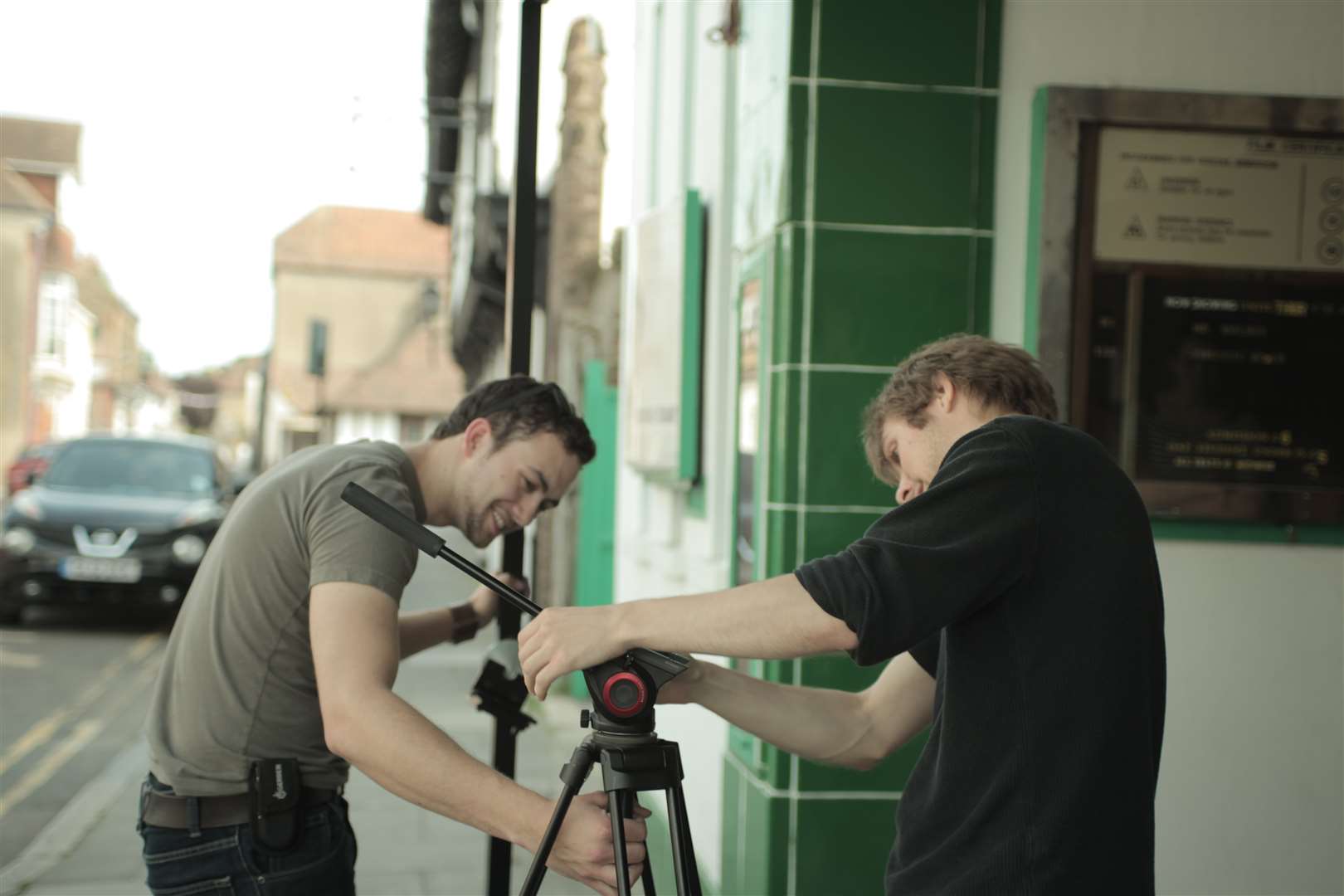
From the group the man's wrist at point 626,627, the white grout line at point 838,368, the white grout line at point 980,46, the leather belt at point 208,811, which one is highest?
the white grout line at point 980,46

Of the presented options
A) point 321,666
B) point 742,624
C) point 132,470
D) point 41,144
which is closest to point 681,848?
point 742,624

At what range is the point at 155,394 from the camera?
9131cm

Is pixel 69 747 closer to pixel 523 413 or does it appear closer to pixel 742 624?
pixel 523 413

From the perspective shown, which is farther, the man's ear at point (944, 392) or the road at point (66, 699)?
the road at point (66, 699)

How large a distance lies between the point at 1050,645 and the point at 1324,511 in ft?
6.94

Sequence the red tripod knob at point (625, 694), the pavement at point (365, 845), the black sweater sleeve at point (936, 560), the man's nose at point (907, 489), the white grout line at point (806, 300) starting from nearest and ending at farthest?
the black sweater sleeve at point (936, 560)
the red tripod knob at point (625, 694)
the man's nose at point (907, 489)
the white grout line at point (806, 300)
the pavement at point (365, 845)

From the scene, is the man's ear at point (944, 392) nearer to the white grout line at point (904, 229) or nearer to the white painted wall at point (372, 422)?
the white grout line at point (904, 229)

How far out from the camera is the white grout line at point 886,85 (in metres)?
3.47

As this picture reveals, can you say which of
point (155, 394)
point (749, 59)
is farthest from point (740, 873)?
point (155, 394)

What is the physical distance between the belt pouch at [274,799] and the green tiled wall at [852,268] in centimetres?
143

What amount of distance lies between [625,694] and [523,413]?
92cm

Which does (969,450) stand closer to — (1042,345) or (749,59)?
(1042,345)

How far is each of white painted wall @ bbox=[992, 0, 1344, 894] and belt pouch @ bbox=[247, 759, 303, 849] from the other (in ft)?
7.05

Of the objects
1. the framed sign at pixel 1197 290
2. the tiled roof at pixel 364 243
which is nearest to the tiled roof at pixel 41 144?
the tiled roof at pixel 364 243
